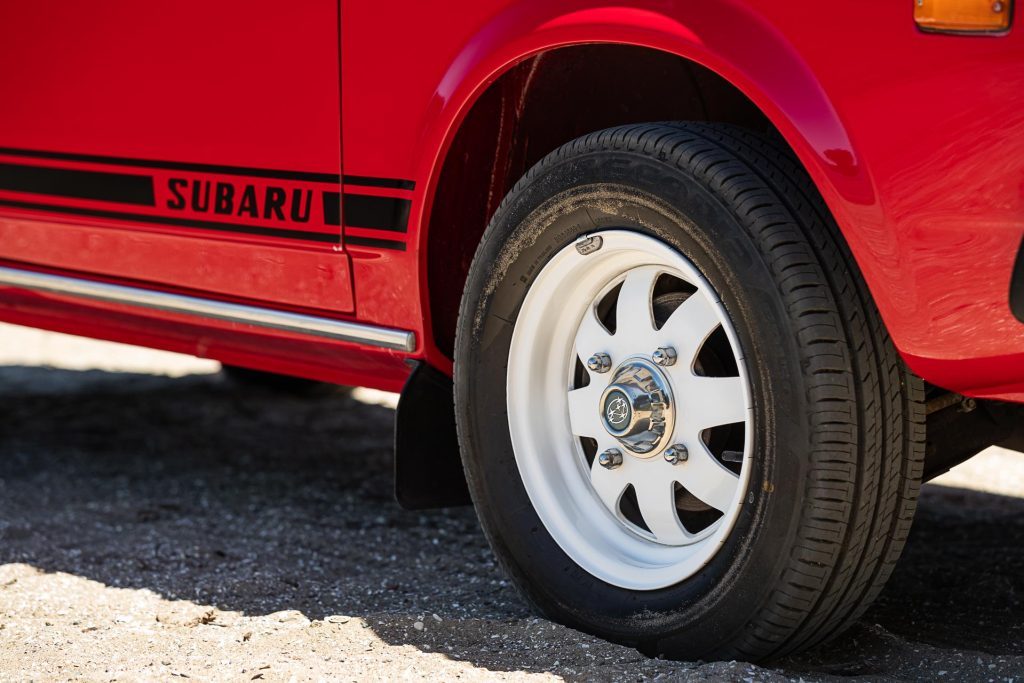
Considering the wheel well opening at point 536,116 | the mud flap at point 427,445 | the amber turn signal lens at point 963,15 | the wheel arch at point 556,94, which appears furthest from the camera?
the mud flap at point 427,445

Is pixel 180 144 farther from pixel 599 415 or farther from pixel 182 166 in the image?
pixel 599 415

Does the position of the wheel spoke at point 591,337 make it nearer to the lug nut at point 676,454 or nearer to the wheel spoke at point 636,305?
the wheel spoke at point 636,305

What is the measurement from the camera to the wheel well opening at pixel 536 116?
8.72ft

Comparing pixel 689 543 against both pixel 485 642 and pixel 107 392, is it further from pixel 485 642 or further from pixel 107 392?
pixel 107 392

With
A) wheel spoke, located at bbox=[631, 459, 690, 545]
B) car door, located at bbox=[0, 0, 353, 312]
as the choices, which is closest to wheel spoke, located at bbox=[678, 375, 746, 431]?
wheel spoke, located at bbox=[631, 459, 690, 545]

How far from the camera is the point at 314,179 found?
2.84 meters

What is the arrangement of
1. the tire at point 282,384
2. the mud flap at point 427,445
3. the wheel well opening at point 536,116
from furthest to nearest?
1. the tire at point 282,384
2. the mud flap at point 427,445
3. the wheel well opening at point 536,116

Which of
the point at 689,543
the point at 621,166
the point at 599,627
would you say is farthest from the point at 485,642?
the point at 621,166

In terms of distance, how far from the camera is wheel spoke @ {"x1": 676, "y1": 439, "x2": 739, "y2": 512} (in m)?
2.35

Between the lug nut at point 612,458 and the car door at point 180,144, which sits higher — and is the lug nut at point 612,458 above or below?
below

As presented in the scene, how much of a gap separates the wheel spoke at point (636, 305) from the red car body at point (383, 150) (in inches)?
14.8

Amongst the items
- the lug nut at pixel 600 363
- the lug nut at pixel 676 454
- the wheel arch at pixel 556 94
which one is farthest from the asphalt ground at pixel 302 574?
the wheel arch at pixel 556 94

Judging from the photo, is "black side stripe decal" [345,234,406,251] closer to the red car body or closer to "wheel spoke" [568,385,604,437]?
the red car body

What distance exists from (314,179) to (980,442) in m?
1.42
